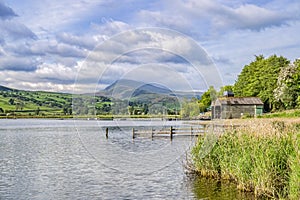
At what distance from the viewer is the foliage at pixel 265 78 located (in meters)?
92.2

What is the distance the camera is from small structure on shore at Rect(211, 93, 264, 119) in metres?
90.1

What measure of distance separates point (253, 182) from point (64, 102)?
15425 centimetres

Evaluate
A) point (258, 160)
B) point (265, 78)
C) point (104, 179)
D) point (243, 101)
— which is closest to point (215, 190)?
point (258, 160)

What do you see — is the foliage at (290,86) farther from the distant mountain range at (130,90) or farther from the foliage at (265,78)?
the distant mountain range at (130,90)

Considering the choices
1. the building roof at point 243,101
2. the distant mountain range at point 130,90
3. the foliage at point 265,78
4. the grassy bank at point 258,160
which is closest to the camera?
the grassy bank at point 258,160

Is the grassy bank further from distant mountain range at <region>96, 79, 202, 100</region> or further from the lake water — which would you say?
distant mountain range at <region>96, 79, 202, 100</region>

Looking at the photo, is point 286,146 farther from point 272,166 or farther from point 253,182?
point 253,182

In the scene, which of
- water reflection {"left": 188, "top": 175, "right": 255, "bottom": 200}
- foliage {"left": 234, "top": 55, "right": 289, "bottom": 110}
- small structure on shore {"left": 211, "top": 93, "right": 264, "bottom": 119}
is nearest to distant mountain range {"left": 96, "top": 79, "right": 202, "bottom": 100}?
water reflection {"left": 188, "top": 175, "right": 255, "bottom": 200}

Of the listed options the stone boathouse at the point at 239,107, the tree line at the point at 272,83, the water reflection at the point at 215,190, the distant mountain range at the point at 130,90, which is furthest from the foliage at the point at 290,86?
the water reflection at the point at 215,190

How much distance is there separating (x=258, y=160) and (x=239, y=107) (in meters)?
77.2

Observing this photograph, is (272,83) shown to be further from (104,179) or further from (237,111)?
(104,179)

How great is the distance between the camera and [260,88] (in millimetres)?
98875

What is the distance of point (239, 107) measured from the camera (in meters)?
A: 92.1

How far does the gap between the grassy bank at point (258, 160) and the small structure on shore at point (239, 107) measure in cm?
6891
